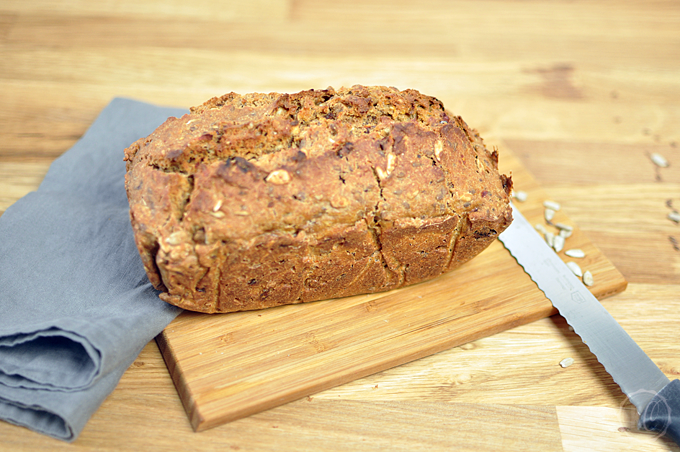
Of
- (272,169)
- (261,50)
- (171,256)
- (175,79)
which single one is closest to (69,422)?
(171,256)

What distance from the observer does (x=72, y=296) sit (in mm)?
1894

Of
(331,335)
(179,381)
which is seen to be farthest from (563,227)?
(179,381)

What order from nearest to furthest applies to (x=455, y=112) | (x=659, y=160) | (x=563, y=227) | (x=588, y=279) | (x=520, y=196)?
(x=588, y=279) < (x=563, y=227) < (x=520, y=196) < (x=659, y=160) < (x=455, y=112)

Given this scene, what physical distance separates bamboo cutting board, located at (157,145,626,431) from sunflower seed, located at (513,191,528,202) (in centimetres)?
Answer: 41

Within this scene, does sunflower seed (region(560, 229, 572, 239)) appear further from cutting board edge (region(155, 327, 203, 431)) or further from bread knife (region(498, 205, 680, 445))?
cutting board edge (region(155, 327, 203, 431))

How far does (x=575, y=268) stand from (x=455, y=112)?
4.17 feet

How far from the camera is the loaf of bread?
1.70m

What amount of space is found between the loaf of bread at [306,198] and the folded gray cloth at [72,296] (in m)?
0.21

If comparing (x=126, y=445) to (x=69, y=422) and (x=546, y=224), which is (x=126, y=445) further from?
(x=546, y=224)

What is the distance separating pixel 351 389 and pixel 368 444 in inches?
7.8

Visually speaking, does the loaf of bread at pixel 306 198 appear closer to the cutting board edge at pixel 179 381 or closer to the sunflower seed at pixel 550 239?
the cutting board edge at pixel 179 381

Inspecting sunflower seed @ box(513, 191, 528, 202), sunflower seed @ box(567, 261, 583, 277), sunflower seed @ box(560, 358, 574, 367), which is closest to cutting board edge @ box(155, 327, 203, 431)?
sunflower seed @ box(560, 358, 574, 367)

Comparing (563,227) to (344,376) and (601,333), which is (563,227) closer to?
(601,333)

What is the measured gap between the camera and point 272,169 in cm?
175
